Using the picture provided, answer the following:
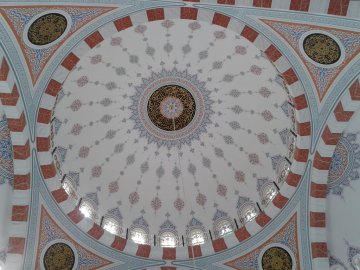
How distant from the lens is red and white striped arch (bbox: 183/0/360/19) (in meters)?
7.88

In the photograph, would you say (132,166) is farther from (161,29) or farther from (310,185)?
(310,185)

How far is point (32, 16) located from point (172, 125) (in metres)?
5.69

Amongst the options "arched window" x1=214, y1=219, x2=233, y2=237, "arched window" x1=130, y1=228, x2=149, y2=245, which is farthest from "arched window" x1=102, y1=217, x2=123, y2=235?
"arched window" x1=214, y1=219, x2=233, y2=237

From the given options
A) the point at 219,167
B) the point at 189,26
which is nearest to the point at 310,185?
the point at 219,167

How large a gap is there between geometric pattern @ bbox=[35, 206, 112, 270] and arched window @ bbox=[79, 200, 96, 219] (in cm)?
108

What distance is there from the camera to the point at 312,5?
26.5 feet

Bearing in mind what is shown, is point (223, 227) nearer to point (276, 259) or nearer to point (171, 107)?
point (276, 259)

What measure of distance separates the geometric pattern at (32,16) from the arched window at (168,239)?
5.79m

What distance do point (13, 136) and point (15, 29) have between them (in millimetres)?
2391

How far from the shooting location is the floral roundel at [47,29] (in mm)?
8500

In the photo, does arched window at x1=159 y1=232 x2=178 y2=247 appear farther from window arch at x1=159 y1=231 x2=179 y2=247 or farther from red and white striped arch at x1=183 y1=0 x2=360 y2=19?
red and white striped arch at x1=183 y1=0 x2=360 y2=19

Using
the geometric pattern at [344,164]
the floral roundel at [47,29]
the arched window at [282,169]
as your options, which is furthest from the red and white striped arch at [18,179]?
the geometric pattern at [344,164]

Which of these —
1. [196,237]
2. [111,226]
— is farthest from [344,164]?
[111,226]

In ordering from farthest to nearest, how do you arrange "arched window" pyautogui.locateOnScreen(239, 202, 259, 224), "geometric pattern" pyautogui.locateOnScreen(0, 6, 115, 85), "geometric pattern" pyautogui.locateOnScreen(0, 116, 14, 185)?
"arched window" pyautogui.locateOnScreen(239, 202, 259, 224) < "geometric pattern" pyautogui.locateOnScreen(0, 116, 14, 185) < "geometric pattern" pyautogui.locateOnScreen(0, 6, 115, 85)
